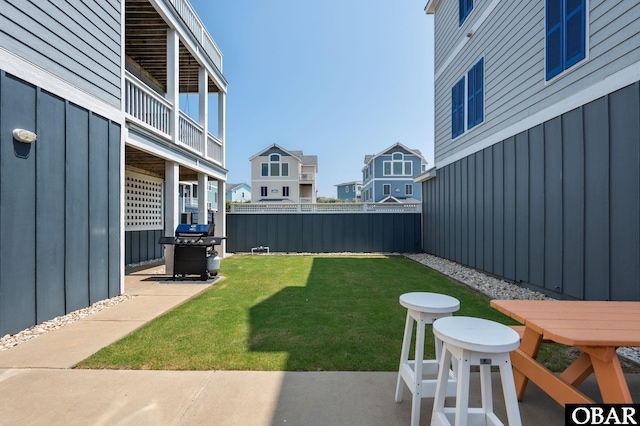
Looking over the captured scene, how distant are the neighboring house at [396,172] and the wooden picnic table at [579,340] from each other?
2537 centimetres

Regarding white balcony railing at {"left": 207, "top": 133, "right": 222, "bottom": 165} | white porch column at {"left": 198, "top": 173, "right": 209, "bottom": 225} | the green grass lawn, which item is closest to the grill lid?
the green grass lawn

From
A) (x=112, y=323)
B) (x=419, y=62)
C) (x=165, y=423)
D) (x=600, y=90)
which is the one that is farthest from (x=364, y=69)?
(x=165, y=423)

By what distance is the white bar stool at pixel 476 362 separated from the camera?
4.56 ft

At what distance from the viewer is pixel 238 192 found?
46.6 metres

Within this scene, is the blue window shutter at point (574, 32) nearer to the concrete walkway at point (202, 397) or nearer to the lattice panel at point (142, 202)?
the concrete walkway at point (202, 397)

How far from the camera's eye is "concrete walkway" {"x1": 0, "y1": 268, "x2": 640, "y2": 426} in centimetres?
197

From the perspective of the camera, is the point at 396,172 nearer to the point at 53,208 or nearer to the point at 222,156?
the point at 222,156

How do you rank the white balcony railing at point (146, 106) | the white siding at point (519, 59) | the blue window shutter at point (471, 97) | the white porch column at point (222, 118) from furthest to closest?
the white porch column at point (222, 118), the blue window shutter at point (471, 97), the white balcony railing at point (146, 106), the white siding at point (519, 59)

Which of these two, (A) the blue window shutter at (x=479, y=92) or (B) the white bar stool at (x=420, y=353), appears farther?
(A) the blue window shutter at (x=479, y=92)

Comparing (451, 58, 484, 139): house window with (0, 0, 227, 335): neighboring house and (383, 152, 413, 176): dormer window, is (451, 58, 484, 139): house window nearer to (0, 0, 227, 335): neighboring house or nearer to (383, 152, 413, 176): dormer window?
(0, 0, 227, 335): neighboring house

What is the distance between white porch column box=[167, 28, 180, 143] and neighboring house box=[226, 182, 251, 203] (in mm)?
38289

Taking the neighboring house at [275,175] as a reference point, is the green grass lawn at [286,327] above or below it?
below

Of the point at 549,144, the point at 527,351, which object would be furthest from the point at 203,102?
the point at 527,351

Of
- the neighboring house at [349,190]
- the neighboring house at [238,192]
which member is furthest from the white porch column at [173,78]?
the neighboring house at [349,190]
